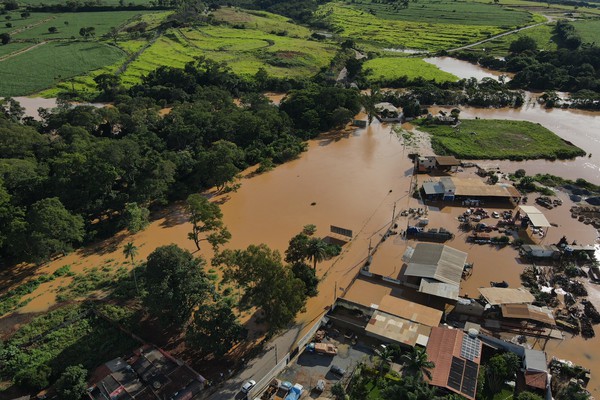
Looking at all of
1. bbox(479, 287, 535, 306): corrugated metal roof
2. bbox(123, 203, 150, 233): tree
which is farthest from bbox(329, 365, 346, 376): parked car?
bbox(123, 203, 150, 233): tree

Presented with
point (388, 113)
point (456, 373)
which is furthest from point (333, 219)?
point (388, 113)

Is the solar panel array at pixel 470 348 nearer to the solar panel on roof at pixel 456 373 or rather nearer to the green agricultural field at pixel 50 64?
the solar panel on roof at pixel 456 373

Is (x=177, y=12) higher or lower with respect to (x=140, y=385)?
higher

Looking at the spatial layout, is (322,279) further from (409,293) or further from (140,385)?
(140,385)

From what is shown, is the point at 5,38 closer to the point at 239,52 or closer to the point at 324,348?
the point at 239,52

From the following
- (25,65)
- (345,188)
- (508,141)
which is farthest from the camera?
(25,65)

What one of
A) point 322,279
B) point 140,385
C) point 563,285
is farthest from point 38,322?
point 563,285
